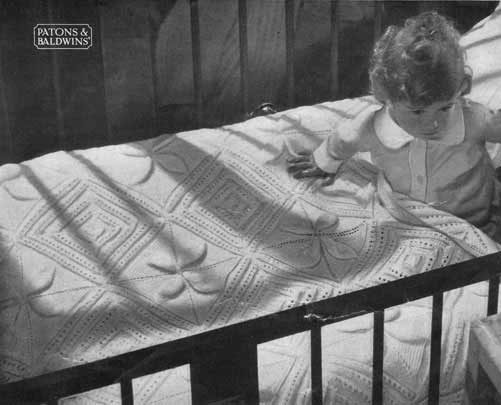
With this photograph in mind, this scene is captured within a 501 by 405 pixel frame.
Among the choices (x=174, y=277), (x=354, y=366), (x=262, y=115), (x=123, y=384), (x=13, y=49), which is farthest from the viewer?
(x=262, y=115)

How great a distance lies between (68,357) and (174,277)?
0.19 metres

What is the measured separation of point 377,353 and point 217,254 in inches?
17.9

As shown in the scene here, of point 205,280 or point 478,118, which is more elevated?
point 478,118

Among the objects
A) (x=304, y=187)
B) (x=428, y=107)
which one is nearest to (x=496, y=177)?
(x=428, y=107)

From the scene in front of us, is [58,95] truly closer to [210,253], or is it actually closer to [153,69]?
[153,69]

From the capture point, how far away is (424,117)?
1.17 metres

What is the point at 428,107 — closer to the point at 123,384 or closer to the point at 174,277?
the point at 174,277

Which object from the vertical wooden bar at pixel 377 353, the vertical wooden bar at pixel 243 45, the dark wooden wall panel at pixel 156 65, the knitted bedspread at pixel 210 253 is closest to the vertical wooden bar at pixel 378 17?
the dark wooden wall panel at pixel 156 65

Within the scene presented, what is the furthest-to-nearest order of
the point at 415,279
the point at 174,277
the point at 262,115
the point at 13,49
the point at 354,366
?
the point at 262,115 → the point at 13,49 → the point at 174,277 → the point at 354,366 → the point at 415,279

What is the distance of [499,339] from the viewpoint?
0.88m

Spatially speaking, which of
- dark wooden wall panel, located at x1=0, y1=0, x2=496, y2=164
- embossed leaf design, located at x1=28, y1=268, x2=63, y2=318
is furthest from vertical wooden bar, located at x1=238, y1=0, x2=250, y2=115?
embossed leaf design, located at x1=28, y1=268, x2=63, y2=318

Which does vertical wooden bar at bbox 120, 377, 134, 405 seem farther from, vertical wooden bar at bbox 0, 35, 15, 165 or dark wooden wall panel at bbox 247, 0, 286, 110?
dark wooden wall panel at bbox 247, 0, 286, 110

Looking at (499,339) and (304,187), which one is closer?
(499,339)

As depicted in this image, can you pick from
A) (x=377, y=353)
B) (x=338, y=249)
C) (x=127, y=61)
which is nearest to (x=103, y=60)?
(x=127, y=61)
